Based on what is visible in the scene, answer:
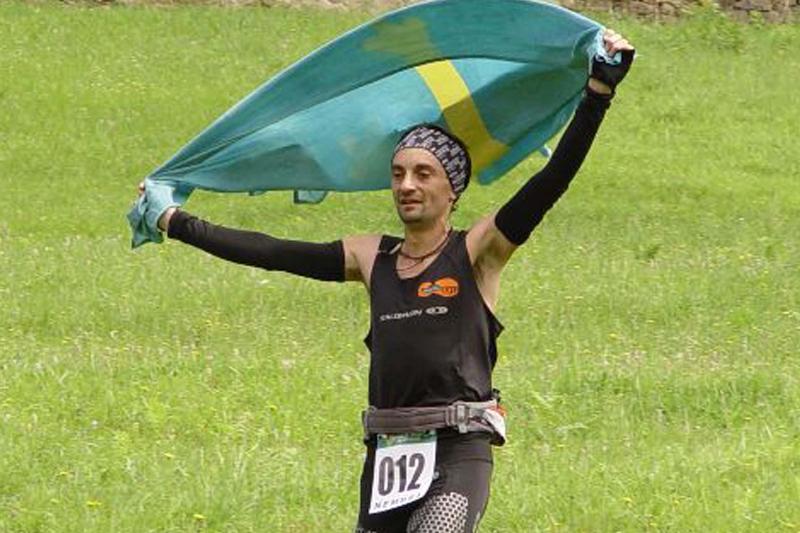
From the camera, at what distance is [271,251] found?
711 centimetres

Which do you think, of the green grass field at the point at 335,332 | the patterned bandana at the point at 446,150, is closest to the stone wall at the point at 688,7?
the green grass field at the point at 335,332

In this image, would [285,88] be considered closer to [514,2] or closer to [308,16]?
[514,2]

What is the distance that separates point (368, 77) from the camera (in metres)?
7.58

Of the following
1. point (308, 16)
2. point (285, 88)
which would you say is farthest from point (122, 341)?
point (308, 16)

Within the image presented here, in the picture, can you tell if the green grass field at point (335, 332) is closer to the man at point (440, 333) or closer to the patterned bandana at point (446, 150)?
the man at point (440, 333)

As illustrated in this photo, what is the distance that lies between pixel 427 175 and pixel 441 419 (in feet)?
2.62

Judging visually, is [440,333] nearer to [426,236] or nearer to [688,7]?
[426,236]

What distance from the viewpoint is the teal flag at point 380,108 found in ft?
24.1

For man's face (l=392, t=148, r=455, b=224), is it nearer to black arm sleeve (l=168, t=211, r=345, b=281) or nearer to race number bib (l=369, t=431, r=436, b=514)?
black arm sleeve (l=168, t=211, r=345, b=281)

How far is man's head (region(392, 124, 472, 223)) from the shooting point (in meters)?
6.78

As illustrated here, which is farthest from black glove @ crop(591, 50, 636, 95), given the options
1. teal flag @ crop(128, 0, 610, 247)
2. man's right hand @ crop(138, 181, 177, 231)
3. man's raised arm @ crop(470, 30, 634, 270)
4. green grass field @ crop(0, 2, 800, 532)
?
green grass field @ crop(0, 2, 800, 532)

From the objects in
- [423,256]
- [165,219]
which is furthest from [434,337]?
[165,219]

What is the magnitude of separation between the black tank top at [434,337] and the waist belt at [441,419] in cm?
A: 3

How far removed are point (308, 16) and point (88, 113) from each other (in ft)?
20.5
